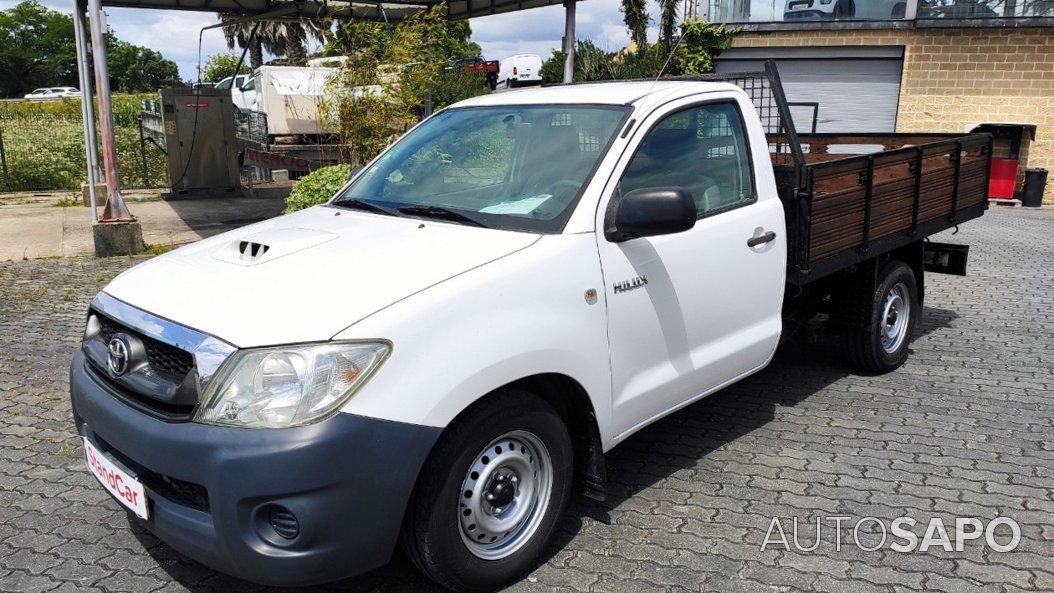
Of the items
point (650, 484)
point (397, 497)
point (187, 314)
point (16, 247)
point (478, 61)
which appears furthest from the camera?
point (478, 61)

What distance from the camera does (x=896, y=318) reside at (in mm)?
5832

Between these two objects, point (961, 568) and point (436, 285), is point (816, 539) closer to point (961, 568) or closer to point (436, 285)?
point (961, 568)

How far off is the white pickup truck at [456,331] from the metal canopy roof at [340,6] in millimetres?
8891

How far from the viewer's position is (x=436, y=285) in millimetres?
2867

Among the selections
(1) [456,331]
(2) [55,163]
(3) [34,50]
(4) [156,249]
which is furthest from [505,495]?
(3) [34,50]

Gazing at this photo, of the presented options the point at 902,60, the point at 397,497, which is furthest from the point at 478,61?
the point at 397,497

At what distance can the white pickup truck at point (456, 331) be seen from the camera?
260 cm

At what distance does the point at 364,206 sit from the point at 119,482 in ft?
5.40

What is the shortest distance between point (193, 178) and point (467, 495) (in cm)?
1470

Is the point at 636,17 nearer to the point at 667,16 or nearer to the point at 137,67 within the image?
the point at 667,16

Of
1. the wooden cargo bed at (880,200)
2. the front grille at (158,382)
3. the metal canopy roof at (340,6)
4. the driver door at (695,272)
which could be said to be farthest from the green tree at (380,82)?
the front grille at (158,382)

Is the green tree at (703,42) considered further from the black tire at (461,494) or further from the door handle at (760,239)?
the black tire at (461,494)

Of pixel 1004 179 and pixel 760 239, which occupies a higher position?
pixel 760 239

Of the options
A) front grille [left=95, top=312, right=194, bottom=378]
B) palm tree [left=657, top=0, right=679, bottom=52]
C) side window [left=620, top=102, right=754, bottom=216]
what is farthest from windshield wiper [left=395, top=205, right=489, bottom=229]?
palm tree [left=657, top=0, right=679, bottom=52]
